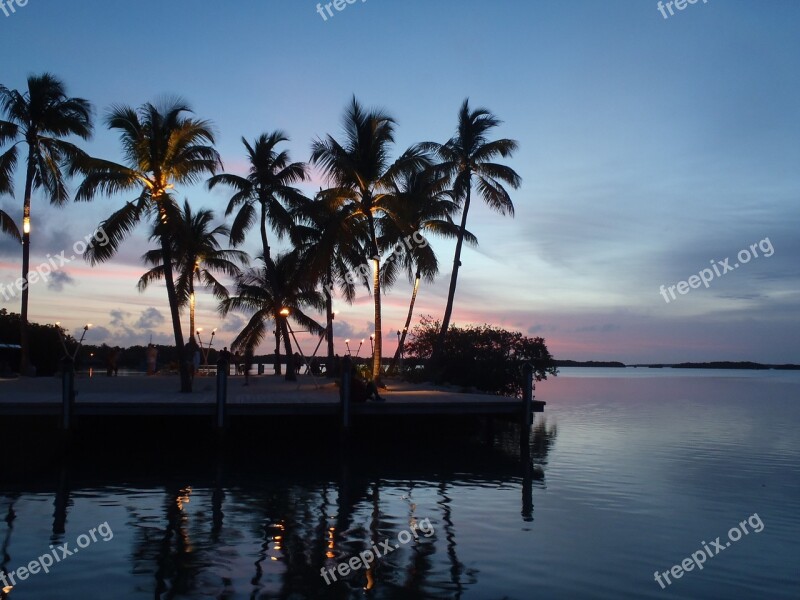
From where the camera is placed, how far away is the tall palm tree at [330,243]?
25906mm

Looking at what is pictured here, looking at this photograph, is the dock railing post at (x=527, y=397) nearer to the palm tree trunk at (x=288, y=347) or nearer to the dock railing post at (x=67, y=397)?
the dock railing post at (x=67, y=397)

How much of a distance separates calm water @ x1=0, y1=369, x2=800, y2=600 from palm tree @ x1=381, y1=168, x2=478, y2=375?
900 centimetres

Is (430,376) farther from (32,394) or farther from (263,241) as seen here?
(32,394)

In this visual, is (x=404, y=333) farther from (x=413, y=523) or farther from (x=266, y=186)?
(x=413, y=523)

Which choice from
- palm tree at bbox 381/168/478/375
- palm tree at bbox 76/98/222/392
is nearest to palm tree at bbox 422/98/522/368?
palm tree at bbox 381/168/478/375

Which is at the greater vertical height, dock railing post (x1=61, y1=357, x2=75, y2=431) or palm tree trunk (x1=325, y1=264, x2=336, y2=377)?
palm tree trunk (x1=325, y1=264, x2=336, y2=377)

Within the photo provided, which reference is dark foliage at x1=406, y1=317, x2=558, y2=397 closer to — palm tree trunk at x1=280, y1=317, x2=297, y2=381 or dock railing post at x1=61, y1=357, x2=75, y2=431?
palm tree trunk at x1=280, y1=317, x2=297, y2=381

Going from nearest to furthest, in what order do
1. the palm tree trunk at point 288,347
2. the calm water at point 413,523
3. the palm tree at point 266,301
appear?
the calm water at point 413,523
the palm tree trunk at point 288,347
the palm tree at point 266,301

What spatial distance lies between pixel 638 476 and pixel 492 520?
6.51 m

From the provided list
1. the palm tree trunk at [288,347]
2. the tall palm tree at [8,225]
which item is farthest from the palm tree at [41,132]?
the palm tree trunk at [288,347]

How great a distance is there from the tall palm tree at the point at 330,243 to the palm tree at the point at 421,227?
1562 millimetres

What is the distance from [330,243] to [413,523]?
14.7 meters

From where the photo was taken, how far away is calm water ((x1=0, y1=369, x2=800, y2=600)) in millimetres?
9195

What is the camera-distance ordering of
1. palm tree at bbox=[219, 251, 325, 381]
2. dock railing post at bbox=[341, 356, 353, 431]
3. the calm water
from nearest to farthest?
the calm water, dock railing post at bbox=[341, 356, 353, 431], palm tree at bbox=[219, 251, 325, 381]
